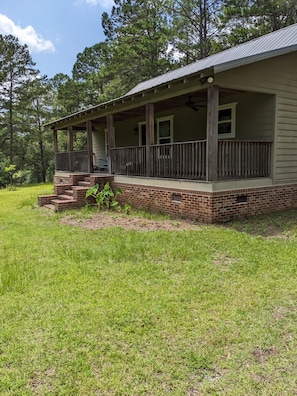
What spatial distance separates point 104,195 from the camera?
942 centimetres

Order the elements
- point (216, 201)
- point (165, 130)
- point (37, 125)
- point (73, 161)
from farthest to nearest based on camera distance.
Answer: point (37, 125) < point (73, 161) < point (165, 130) < point (216, 201)

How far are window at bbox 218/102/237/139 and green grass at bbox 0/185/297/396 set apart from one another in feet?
14.3

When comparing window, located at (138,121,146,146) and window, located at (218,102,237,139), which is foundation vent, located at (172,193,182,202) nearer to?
window, located at (218,102,237,139)

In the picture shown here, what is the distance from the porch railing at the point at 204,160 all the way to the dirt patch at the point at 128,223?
125cm

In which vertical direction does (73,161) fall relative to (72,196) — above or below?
above

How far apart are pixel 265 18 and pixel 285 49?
14439 millimetres

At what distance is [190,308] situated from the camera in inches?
127

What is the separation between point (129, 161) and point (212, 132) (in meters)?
3.78

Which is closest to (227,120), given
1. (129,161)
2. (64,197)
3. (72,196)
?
(129,161)

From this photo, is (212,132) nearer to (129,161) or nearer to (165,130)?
(129,161)

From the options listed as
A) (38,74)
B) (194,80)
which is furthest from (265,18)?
(38,74)

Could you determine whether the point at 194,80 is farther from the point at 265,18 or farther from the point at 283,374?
the point at 265,18

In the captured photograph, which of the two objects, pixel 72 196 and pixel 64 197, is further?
pixel 64 197

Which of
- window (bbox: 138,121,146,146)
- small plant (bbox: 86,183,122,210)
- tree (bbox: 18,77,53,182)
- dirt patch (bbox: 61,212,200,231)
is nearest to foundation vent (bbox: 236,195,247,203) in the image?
dirt patch (bbox: 61,212,200,231)
